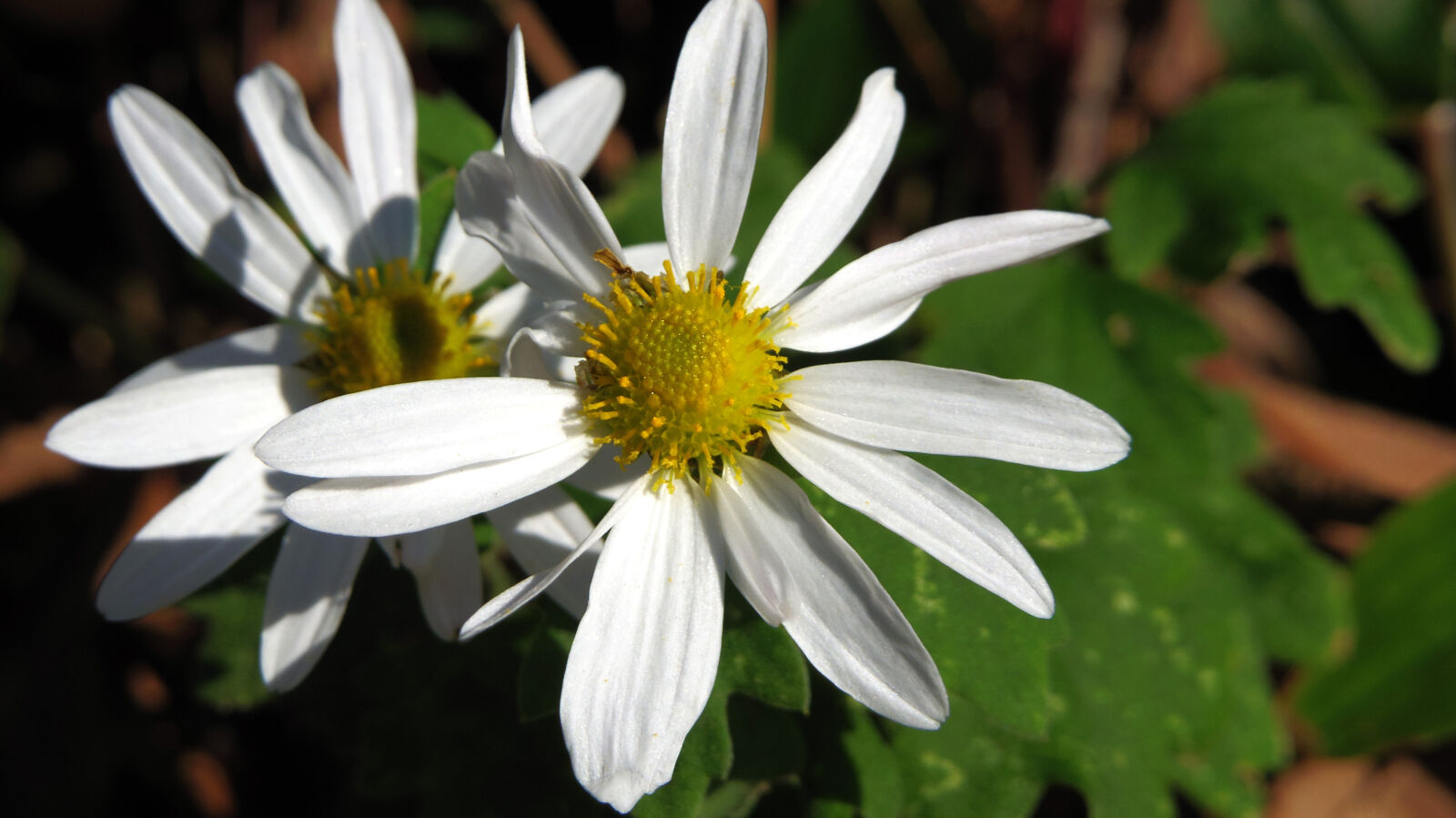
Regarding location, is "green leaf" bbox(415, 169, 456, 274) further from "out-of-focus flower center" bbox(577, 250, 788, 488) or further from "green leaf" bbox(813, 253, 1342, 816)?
"green leaf" bbox(813, 253, 1342, 816)

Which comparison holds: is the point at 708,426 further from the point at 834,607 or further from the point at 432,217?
the point at 432,217

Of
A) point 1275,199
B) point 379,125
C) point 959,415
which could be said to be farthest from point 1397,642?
point 379,125

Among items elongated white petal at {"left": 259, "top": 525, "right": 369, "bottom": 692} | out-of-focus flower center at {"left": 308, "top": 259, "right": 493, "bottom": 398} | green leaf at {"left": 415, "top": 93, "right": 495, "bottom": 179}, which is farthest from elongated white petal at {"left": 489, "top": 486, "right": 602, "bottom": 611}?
green leaf at {"left": 415, "top": 93, "right": 495, "bottom": 179}

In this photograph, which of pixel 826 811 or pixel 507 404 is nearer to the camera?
pixel 507 404


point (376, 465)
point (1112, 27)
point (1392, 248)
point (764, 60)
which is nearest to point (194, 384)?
point (376, 465)

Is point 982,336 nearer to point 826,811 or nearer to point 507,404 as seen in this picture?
point 826,811

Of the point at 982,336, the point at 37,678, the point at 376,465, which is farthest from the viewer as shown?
the point at 37,678

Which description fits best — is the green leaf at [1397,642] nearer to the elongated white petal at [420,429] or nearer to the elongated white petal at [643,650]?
the elongated white petal at [643,650]
